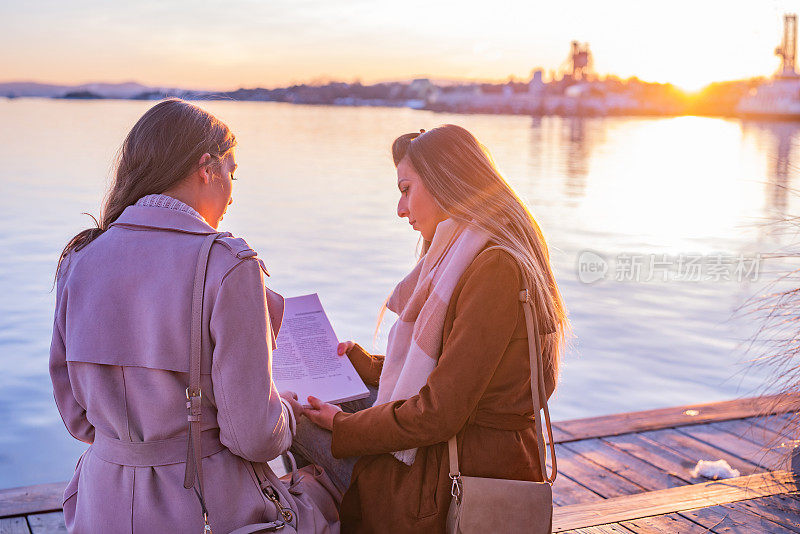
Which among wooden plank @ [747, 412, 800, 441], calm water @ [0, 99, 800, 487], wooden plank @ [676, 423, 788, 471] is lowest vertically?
calm water @ [0, 99, 800, 487]

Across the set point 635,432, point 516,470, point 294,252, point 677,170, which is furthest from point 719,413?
point 677,170

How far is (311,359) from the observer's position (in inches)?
92.6

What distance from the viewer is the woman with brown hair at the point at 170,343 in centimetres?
156

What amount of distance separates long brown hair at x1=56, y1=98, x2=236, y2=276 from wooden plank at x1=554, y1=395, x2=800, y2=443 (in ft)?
8.14

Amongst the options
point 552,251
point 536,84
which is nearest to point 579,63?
point 536,84

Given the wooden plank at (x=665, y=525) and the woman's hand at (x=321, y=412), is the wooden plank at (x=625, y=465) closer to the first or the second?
the wooden plank at (x=665, y=525)

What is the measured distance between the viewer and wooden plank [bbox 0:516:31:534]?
8.71 ft

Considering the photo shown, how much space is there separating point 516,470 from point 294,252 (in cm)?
967

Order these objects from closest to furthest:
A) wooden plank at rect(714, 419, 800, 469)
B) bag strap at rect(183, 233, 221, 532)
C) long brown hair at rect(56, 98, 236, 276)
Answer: bag strap at rect(183, 233, 221, 532) < long brown hair at rect(56, 98, 236, 276) < wooden plank at rect(714, 419, 800, 469)

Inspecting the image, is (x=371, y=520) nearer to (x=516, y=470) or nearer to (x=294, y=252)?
(x=516, y=470)

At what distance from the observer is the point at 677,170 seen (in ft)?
93.3

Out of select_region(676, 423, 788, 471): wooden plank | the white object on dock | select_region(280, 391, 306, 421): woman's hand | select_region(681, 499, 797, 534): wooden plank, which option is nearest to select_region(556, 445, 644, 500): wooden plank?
the white object on dock

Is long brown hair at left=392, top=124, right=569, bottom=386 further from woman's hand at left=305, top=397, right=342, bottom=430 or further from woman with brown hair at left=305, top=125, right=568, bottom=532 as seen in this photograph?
woman's hand at left=305, top=397, right=342, bottom=430

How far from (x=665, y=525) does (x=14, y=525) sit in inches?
82.8
